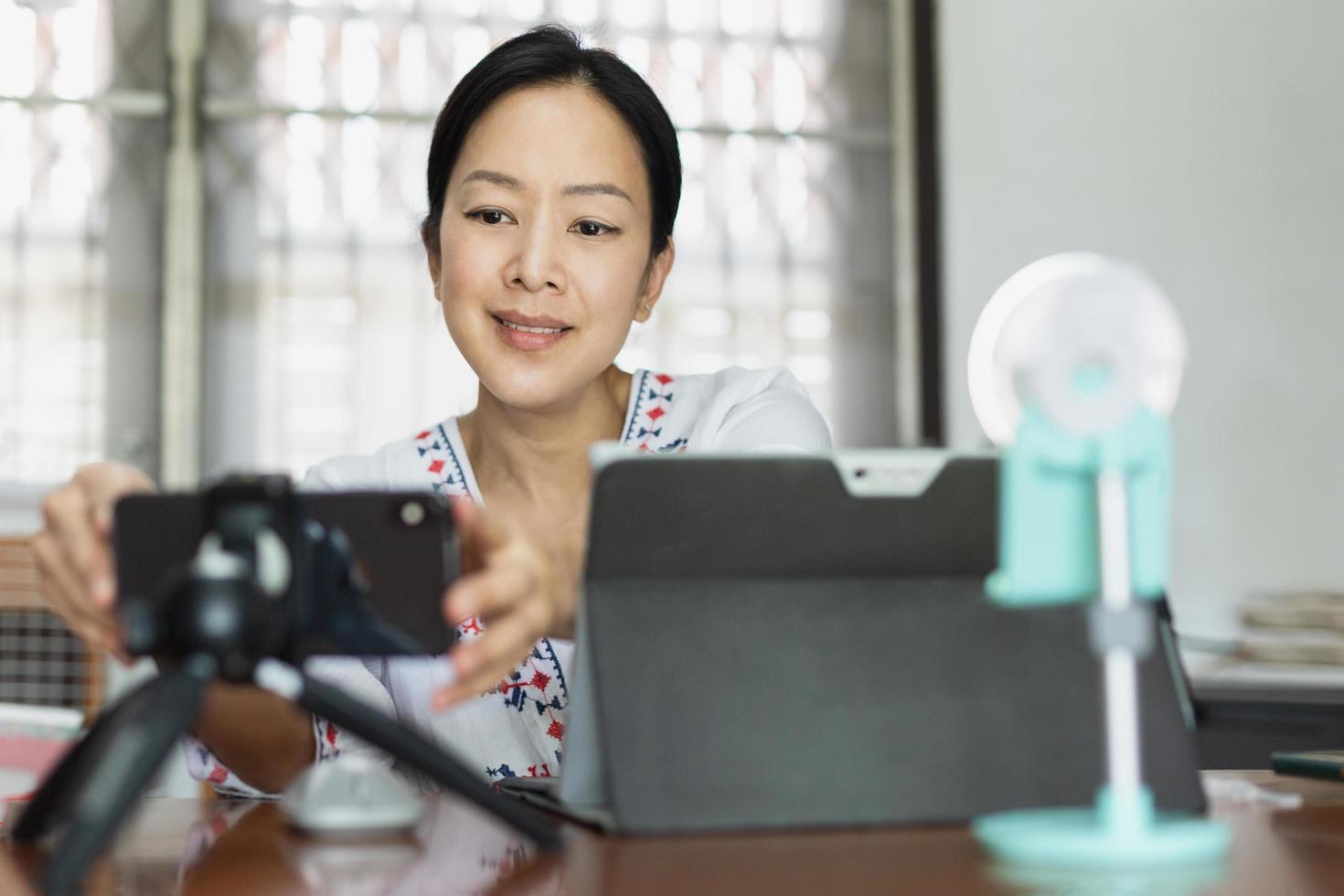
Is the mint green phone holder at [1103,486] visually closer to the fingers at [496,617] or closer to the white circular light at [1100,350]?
the white circular light at [1100,350]

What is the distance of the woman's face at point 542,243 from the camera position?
1306mm

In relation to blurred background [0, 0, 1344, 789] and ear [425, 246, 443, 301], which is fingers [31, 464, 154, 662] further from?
blurred background [0, 0, 1344, 789]

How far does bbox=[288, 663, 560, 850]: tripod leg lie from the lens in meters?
0.63

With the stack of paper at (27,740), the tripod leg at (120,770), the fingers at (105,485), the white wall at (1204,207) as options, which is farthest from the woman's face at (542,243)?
the white wall at (1204,207)

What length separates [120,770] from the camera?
532mm

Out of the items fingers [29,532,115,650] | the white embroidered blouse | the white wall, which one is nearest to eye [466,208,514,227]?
the white embroidered blouse

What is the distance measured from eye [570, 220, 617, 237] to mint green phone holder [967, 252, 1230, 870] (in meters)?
0.80

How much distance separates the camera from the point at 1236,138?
3.62 metres

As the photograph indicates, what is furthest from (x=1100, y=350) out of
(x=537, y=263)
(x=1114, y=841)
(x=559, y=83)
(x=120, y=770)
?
(x=559, y=83)

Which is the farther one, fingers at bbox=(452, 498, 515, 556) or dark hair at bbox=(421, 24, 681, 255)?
dark hair at bbox=(421, 24, 681, 255)

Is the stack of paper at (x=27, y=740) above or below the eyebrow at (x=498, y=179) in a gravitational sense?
below

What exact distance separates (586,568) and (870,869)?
8.0 inches

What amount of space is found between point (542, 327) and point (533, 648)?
0.35 m

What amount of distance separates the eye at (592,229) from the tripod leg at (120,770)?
840mm
